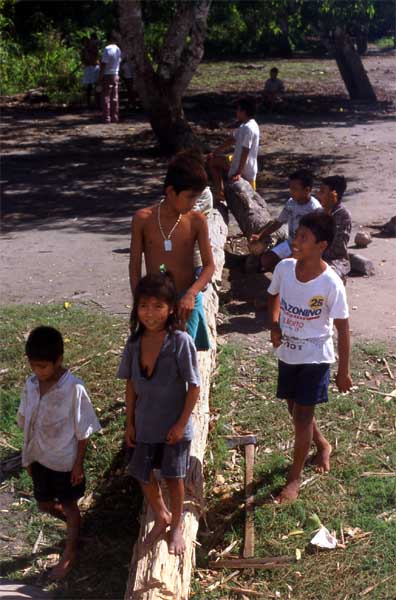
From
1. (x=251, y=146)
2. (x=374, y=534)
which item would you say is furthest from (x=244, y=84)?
(x=374, y=534)

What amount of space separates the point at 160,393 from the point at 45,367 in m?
0.64

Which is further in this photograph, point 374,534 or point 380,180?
point 380,180

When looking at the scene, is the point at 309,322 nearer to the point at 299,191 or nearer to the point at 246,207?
the point at 299,191

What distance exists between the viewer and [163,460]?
4285 millimetres

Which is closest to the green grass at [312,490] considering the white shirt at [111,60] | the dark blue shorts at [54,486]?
the dark blue shorts at [54,486]

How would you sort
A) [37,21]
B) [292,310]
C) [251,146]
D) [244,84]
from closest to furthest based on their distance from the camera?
[292,310] → [251,146] → [244,84] → [37,21]

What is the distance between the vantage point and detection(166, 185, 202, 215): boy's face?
4.87 metres

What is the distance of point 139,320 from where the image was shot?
4223 millimetres

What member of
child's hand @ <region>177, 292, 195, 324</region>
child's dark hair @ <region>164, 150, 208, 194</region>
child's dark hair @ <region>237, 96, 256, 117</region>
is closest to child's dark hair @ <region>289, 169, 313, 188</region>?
child's dark hair @ <region>164, 150, 208, 194</region>

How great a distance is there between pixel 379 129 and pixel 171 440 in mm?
15181

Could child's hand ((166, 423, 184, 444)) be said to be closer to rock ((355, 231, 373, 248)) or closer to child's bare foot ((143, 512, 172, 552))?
child's bare foot ((143, 512, 172, 552))

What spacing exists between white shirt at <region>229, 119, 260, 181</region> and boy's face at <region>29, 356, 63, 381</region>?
557 cm

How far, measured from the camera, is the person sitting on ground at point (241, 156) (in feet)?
31.1

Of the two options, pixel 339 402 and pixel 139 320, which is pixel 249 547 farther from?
pixel 339 402
